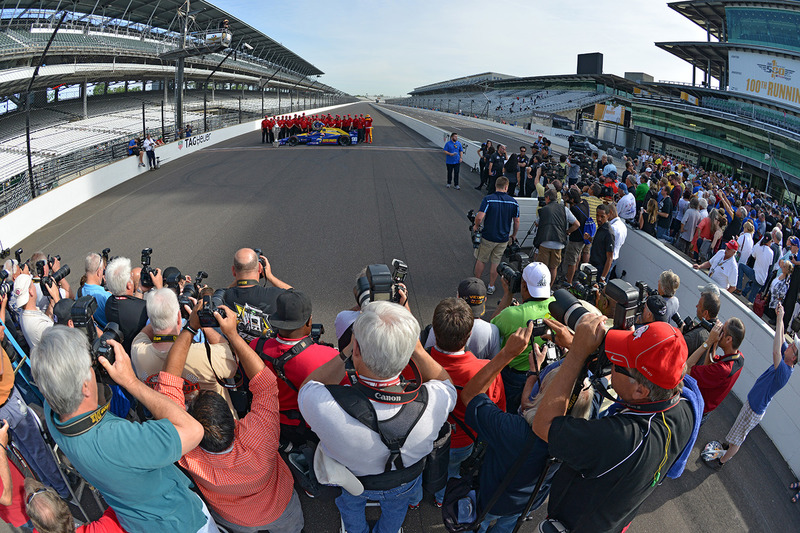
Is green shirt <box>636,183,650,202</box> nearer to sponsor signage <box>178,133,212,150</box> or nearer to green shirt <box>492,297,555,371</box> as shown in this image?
green shirt <box>492,297,555,371</box>

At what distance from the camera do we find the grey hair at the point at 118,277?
13.1 feet

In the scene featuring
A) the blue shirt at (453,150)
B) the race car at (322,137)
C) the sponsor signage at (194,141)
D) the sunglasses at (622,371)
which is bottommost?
the sunglasses at (622,371)

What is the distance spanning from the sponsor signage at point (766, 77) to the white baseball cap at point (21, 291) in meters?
46.8

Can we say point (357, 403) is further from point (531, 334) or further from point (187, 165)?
point (187, 165)

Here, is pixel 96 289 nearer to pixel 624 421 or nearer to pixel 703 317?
pixel 624 421

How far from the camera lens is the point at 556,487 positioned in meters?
2.23

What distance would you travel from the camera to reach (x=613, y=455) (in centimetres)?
187

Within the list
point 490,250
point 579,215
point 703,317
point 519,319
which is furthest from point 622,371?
point 579,215

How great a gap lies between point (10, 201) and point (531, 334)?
38.4ft

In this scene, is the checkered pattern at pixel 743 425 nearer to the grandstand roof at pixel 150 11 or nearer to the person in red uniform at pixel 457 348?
the person in red uniform at pixel 457 348

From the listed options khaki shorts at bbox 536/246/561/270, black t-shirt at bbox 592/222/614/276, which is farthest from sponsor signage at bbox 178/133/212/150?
black t-shirt at bbox 592/222/614/276

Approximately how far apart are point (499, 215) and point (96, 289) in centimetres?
513

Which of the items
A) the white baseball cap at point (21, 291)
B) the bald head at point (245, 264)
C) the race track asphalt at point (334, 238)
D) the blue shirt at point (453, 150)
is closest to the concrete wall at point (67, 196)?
the race track asphalt at point (334, 238)

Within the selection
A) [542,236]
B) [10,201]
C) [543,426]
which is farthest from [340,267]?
[10,201]
